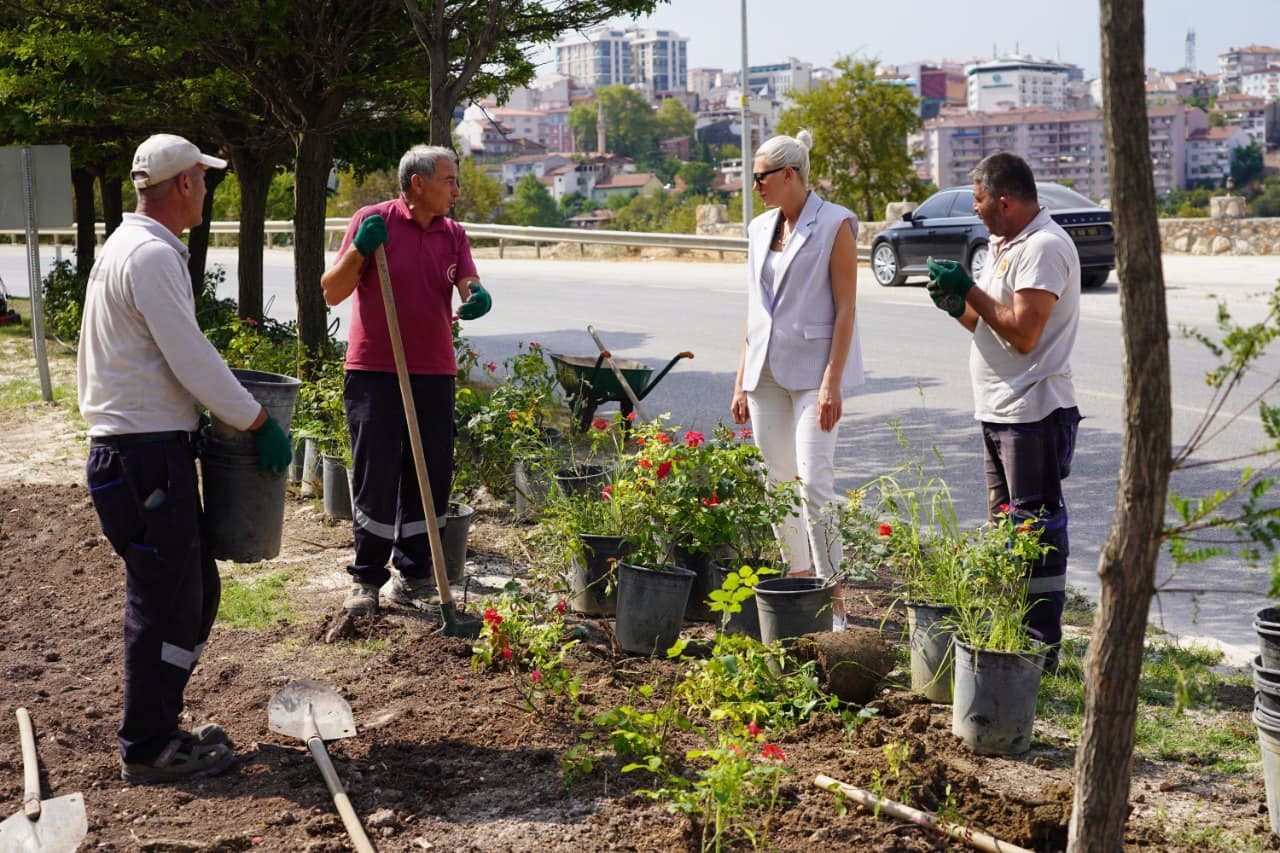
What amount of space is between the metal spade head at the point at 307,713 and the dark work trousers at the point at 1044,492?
94.4 inches

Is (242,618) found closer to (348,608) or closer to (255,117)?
(348,608)

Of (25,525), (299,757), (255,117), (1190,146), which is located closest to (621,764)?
(299,757)

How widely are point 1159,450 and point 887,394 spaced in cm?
903

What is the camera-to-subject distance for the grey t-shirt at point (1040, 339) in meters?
4.59

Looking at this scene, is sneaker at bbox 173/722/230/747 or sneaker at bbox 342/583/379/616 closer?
sneaker at bbox 173/722/230/747

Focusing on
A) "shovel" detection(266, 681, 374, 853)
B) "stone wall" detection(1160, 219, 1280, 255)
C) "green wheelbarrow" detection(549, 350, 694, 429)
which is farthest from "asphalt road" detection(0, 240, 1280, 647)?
"shovel" detection(266, 681, 374, 853)

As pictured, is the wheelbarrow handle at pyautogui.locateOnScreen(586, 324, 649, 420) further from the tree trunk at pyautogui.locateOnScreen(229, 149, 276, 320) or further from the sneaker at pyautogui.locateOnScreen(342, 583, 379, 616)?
the tree trunk at pyautogui.locateOnScreen(229, 149, 276, 320)

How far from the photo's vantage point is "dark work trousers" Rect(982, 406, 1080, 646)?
4.71 m

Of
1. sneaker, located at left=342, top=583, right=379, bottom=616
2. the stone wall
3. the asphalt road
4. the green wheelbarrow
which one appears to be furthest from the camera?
the stone wall

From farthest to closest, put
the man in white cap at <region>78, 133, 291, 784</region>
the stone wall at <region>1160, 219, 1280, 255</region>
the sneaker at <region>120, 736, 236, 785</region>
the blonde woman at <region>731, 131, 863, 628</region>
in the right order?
the stone wall at <region>1160, 219, 1280, 255</region>, the blonde woman at <region>731, 131, 863, 628</region>, the sneaker at <region>120, 736, 236, 785</region>, the man in white cap at <region>78, 133, 291, 784</region>

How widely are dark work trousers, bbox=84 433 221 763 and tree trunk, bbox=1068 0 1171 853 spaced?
267 centimetres

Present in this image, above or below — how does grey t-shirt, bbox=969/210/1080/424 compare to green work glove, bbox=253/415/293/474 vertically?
above

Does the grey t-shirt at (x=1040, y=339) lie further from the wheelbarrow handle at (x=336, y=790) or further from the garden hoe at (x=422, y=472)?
the wheelbarrow handle at (x=336, y=790)

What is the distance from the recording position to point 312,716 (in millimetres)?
4363
